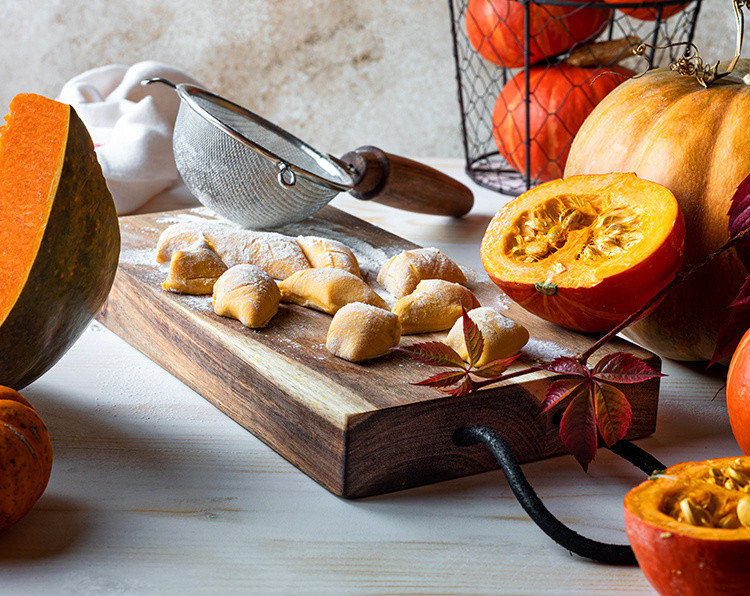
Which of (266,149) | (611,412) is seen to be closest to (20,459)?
(611,412)

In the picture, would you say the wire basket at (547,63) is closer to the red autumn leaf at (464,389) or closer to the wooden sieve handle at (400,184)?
the wooden sieve handle at (400,184)

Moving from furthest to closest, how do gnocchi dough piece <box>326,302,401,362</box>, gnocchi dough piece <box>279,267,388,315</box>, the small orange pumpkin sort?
1. the small orange pumpkin
2. gnocchi dough piece <box>279,267,388,315</box>
3. gnocchi dough piece <box>326,302,401,362</box>

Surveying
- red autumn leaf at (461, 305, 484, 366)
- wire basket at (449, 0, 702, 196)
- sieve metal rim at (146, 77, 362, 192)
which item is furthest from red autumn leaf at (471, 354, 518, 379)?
wire basket at (449, 0, 702, 196)

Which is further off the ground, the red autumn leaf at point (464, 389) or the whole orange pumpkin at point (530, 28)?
the whole orange pumpkin at point (530, 28)

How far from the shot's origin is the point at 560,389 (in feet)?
1.87

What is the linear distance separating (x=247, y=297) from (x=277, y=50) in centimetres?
145

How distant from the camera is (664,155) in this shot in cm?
70

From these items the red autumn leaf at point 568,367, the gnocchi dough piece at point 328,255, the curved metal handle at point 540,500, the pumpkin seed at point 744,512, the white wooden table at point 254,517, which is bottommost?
the white wooden table at point 254,517

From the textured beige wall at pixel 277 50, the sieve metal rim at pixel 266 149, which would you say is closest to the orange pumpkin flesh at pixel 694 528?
the sieve metal rim at pixel 266 149

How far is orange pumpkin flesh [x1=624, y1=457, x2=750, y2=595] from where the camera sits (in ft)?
1.32

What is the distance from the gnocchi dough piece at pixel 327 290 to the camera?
74 cm

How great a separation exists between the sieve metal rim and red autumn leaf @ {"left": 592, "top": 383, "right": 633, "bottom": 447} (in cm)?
50

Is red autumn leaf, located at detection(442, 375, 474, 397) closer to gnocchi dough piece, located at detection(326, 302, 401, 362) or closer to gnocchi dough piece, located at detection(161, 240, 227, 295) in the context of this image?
gnocchi dough piece, located at detection(326, 302, 401, 362)

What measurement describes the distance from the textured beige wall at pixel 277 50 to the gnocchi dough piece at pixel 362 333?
1.47m
